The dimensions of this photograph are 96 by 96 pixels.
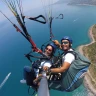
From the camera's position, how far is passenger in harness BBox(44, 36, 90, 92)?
4.32 m

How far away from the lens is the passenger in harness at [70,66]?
4324 mm

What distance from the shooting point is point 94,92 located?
3150cm

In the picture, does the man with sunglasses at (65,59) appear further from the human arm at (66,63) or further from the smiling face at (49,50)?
the smiling face at (49,50)

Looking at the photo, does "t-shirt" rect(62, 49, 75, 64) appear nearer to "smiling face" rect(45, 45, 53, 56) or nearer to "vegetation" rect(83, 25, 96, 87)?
"smiling face" rect(45, 45, 53, 56)

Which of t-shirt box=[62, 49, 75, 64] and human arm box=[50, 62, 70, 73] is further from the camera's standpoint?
t-shirt box=[62, 49, 75, 64]

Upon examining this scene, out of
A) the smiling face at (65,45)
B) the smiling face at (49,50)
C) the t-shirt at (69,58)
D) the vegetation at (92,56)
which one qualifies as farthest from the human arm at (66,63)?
the vegetation at (92,56)

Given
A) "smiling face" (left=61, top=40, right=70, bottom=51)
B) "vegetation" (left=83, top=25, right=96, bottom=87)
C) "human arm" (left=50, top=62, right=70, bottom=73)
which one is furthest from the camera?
"vegetation" (left=83, top=25, right=96, bottom=87)

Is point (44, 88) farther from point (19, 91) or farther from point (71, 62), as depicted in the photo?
point (19, 91)

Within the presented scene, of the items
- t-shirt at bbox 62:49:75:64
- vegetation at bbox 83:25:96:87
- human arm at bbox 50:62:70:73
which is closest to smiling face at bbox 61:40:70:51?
t-shirt at bbox 62:49:75:64

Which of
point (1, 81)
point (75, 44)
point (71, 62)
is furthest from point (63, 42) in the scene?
point (75, 44)

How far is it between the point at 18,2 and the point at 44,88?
203 cm

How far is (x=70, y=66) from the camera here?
14.5ft

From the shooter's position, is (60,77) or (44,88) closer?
(44,88)

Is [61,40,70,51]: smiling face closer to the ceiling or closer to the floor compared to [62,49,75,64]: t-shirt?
closer to the ceiling
